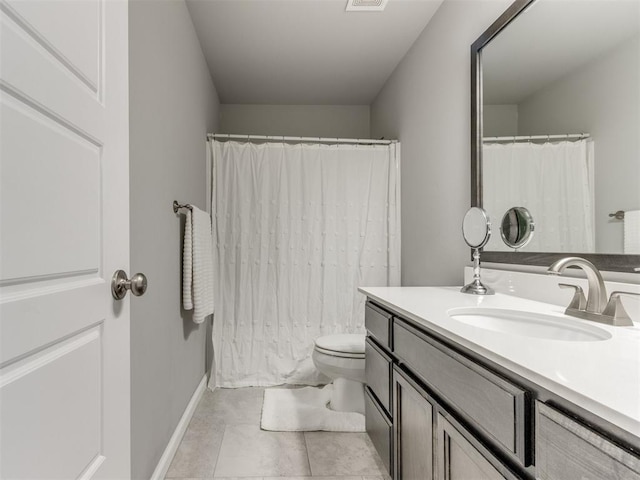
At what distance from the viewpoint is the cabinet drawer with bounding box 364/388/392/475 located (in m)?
1.53

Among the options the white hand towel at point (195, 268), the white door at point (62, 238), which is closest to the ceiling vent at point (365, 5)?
the white hand towel at point (195, 268)

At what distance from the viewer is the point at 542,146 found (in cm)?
144

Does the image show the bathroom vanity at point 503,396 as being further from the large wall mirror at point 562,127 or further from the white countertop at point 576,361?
the large wall mirror at point 562,127

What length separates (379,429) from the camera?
5.48 ft

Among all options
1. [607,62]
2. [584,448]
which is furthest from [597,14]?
[584,448]

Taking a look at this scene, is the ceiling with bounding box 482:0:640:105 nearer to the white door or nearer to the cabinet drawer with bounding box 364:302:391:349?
the cabinet drawer with bounding box 364:302:391:349

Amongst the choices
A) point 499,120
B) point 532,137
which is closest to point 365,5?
point 499,120

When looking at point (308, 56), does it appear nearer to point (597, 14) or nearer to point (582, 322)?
point (597, 14)

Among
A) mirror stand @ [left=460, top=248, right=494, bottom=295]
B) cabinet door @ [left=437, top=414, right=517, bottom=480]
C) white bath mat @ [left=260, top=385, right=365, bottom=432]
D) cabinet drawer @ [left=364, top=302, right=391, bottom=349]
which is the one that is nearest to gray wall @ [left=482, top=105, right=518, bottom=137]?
mirror stand @ [left=460, top=248, right=494, bottom=295]

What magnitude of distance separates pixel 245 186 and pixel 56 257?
2.22m

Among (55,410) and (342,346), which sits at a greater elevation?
(55,410)

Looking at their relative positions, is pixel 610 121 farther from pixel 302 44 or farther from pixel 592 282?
pixel 302 44

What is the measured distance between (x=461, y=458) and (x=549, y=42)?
1435 mm

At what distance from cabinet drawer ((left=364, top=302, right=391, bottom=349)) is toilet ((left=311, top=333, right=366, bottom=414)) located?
461mm
